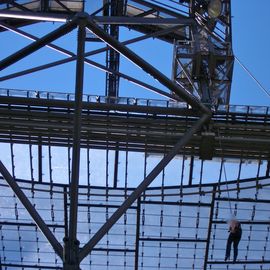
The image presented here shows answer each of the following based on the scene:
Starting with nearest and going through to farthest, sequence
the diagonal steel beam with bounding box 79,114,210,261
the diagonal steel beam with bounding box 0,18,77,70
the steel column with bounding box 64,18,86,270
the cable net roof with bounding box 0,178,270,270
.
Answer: the steel column with bounding box 64,18,86,270
the diagonal steel beam with bounding box 79,114,210,261
the diagonal steel beam with bounding box 0,18,77,70
the cable net roof with bounding box 0,178,270,270

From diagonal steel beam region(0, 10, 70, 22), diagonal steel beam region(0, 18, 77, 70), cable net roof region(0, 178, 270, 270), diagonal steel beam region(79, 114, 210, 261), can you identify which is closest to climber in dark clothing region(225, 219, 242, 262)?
cable net roof region(0, 178, 270, 270)

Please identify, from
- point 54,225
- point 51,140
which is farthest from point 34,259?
point 51,140

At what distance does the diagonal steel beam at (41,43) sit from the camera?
1476cm

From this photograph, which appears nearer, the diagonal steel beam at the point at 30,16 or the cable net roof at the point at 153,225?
the diagonal steel beam at the point at 30,16

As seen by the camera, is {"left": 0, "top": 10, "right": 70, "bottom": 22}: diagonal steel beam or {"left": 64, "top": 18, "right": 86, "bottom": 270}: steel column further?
{"left": 0, "top": 10, "right": 70, "bottom": 22}: diagonal steel beam

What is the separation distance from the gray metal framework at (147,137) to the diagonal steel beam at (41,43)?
0.04 metres

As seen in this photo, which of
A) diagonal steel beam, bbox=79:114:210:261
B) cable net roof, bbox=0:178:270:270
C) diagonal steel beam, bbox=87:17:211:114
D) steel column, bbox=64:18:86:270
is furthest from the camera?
cable net roof, bbox=0:178:270:270

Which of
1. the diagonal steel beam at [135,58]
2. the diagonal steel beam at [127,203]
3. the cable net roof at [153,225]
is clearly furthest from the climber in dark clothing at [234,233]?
the diagonal steel beam at [135,58]

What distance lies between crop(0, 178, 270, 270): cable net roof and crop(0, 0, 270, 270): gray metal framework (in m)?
0.04

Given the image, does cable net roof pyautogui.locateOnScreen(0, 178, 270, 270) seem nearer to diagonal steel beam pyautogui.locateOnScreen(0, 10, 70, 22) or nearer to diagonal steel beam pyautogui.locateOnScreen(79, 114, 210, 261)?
diagonal steel beam pyautogui.locateOnScreen(0, 10, 70, 22)

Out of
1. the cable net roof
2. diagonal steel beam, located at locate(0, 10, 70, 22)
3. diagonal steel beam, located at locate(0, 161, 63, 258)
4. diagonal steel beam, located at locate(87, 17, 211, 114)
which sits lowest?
the cable net roof

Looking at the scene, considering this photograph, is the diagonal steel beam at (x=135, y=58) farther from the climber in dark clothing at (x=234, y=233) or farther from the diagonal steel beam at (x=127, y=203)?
the climber in dark clothing at (x=234, y=233)

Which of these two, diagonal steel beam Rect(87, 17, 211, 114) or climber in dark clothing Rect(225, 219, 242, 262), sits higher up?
diagonal steel beam Rect(87, 17, 211, 114)

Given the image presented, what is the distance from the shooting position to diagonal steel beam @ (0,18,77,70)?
48.4 feet
